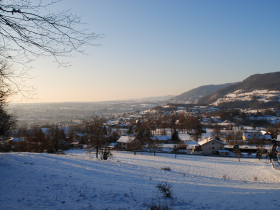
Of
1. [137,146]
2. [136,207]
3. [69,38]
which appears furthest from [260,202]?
[137,146]

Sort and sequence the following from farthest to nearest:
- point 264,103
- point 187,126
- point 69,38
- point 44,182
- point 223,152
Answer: point 264,103
point 187,126
point 223,152
point 44,182
point 69,38

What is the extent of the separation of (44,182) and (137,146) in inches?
1045

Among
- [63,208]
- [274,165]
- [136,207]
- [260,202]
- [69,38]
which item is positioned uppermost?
[69,38]

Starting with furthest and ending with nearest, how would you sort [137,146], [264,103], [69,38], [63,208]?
[264,103] → [137,146] → [63,208] → [69,38]

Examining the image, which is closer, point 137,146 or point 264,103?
point 137,146

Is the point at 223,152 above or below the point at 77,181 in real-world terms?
below

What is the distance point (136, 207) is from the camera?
491 cm

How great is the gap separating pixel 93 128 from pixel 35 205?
15804mm

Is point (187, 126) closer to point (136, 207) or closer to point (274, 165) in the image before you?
point (274, 165)

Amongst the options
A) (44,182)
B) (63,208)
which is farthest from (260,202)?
(44,182)

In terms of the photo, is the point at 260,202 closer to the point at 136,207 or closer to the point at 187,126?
the point at 136,207

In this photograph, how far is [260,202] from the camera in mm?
5543

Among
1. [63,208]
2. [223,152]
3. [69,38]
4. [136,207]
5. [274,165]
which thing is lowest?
[223,152]

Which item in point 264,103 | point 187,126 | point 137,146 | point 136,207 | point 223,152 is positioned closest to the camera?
point 136,207
